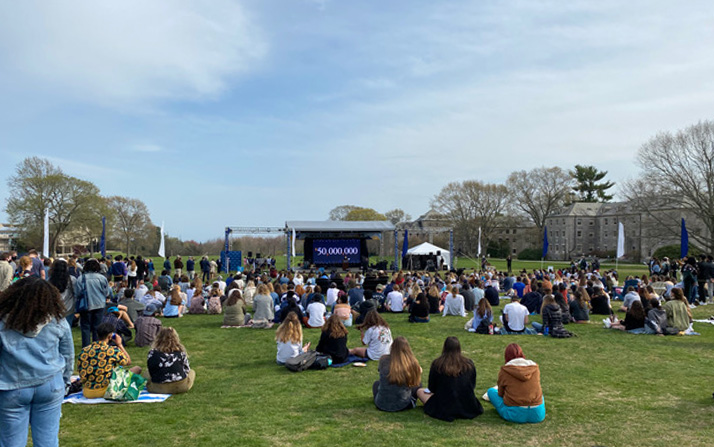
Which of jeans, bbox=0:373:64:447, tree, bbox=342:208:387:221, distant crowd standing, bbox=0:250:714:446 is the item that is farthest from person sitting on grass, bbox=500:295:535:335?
tree, bbox=342:208:387:221

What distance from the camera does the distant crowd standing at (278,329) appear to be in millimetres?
3350

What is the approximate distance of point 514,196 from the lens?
6781cm

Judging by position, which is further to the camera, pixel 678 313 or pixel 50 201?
pixel 50 201

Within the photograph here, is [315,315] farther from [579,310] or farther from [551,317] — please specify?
[579,310]

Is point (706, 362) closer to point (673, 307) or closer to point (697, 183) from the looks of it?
point (673, 307)

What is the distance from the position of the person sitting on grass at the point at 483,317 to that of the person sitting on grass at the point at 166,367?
23.1ft

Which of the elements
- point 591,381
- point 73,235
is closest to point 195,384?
point 591,381

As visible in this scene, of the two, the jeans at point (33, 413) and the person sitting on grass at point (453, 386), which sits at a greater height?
the jeans at point (33, 413)

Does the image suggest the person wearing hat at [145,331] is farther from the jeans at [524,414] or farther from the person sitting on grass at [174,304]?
the jeans at [524,414]

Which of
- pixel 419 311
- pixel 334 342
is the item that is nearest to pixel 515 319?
pixel 419 311

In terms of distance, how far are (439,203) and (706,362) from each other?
58.9 meters

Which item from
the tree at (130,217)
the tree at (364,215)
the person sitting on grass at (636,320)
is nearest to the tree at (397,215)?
the tree at (364,215)

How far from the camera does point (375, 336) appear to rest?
834cm

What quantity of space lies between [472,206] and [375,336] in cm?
5979
